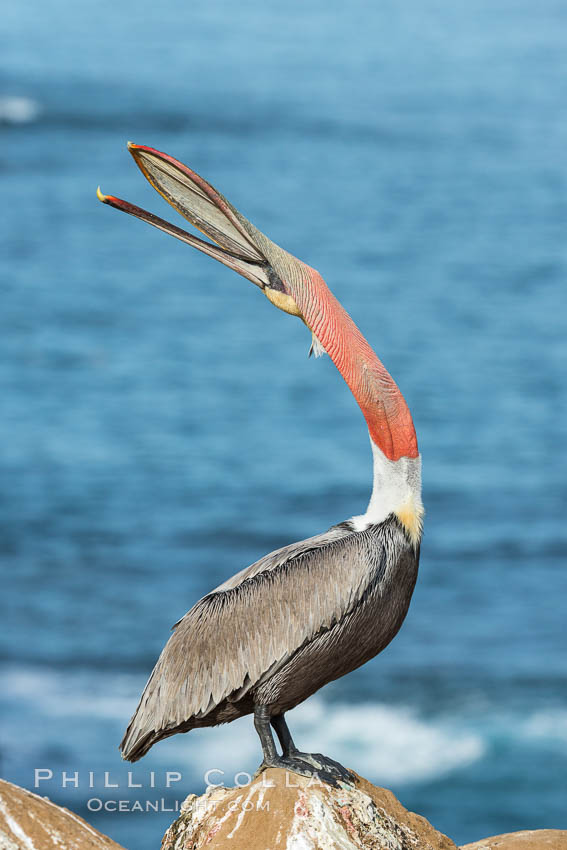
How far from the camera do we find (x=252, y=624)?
27.0 feet

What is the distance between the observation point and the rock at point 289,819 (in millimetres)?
7840

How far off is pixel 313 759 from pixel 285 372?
3287cm

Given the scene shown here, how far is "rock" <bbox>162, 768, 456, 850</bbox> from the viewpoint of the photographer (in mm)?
7840

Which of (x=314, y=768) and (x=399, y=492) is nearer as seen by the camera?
(x=314, y=768)

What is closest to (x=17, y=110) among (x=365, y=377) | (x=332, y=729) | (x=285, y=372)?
(x=285, y=372)

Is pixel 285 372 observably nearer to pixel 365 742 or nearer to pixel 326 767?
pixel 365 742

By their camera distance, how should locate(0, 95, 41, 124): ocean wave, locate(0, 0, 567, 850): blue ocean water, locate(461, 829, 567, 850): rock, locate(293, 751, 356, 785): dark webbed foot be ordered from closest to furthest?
locate(293, 751, 356, 785): dark webbed foot → locate(461, 829, 567, 850): rock → locate(0, 0, 567, 850): blue ocean water → locate(0, 95, 41, 124): ocean wave

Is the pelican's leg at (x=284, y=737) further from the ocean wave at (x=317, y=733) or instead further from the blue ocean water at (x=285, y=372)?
the ocean wave at (x=317, y=733)

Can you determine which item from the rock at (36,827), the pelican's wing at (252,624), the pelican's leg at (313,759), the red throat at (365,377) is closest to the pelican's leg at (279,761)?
the pelican's leg at (313,759)

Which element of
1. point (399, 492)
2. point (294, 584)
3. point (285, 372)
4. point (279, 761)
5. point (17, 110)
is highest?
point (17, 110)

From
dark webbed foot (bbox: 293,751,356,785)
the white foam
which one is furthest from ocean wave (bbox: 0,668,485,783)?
dark webbed foot (bbox: 293,751,356,785)

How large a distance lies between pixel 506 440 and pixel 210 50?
3141 cm

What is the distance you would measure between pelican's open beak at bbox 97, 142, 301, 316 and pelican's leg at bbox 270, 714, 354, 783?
242cm

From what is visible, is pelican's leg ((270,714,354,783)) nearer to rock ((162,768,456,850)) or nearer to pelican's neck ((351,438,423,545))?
rock ((162,768,456,850))
